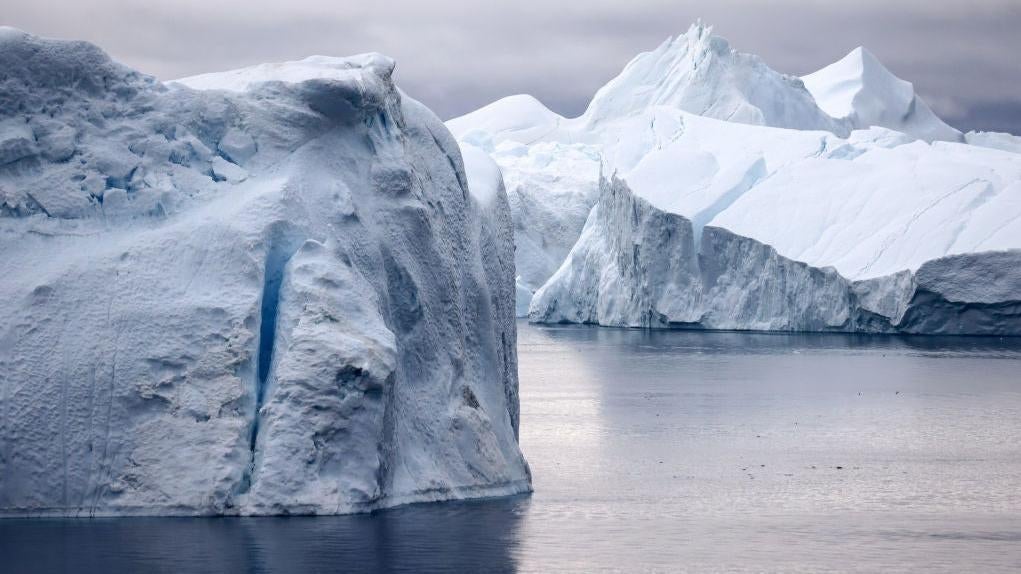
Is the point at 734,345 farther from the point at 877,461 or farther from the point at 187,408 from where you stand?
the point at 187,408

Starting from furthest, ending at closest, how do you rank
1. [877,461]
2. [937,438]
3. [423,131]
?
[937,438]
[877,461]
[423,131]

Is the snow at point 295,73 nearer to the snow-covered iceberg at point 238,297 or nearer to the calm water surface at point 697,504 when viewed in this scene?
the snow-covered iceberg at point 238,297

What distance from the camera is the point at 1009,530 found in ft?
39.3

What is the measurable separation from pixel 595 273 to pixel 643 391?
76.0 feet

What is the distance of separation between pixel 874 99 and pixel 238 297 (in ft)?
182

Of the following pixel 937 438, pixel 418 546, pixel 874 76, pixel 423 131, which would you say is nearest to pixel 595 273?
pixel 874 76

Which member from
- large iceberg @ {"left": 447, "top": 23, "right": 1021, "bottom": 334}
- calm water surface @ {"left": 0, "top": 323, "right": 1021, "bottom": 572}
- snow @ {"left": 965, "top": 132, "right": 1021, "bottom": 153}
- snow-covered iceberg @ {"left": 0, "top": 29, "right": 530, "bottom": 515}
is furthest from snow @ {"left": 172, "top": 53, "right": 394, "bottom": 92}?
snow @ {"left": 965, "top": 132, "right": 1021, "bottom": 153}

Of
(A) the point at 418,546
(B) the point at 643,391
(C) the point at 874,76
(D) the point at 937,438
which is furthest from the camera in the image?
(C) the point at 874,76

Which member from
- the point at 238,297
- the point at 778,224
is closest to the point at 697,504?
the point at 238,297

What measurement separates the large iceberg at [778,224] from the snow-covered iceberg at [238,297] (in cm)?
2588

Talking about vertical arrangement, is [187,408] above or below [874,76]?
below

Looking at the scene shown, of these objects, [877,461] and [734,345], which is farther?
[734,345]

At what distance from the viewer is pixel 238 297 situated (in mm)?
11000

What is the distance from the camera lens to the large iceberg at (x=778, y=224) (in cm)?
3747
